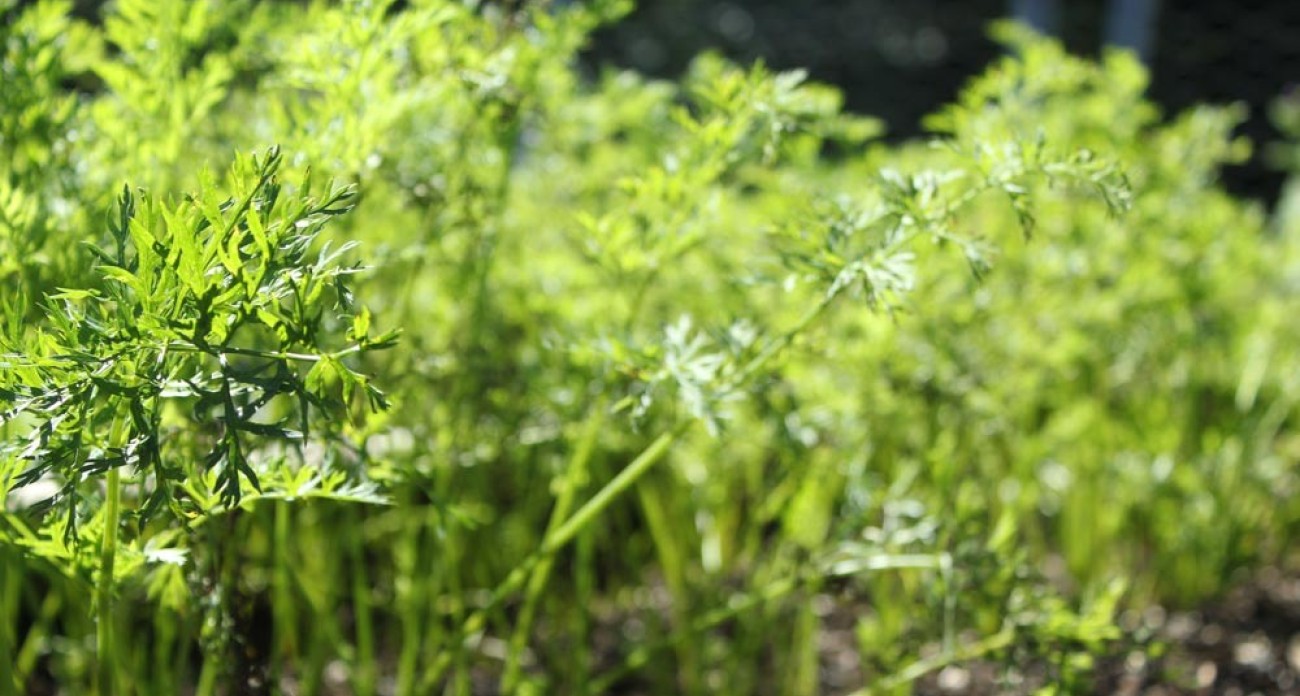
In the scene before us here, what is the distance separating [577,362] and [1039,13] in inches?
249

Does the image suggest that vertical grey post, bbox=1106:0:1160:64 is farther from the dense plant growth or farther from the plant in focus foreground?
the plant in focus foreground

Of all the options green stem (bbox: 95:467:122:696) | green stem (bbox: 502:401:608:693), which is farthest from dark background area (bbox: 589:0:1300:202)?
green stem (bbox: 95:467:122:696)

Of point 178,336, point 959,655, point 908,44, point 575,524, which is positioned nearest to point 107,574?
point 178,336

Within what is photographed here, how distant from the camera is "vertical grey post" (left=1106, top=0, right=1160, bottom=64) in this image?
6934mm

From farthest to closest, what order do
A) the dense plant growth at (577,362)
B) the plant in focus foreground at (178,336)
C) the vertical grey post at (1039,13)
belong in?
the vertical grey post at (1039,13) < the dense plant growth at (577,362) < the plant in focus foreground at (178,336)

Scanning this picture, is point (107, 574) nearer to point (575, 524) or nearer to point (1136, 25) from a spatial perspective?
point (575, 524)

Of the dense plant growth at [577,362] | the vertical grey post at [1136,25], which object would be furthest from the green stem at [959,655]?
the vertical grey post at [1136,25]

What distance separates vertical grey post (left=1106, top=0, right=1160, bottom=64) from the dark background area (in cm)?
4

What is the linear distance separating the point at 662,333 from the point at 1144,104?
1342mm

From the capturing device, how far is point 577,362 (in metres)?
1.47

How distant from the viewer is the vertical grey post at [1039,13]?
278 inches

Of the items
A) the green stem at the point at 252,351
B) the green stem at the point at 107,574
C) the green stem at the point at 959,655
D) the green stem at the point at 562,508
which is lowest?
the green stem at the point at 959,655

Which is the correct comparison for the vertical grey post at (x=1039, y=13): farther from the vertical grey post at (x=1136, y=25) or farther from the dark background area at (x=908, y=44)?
the vertical grey post at (x=1136, y=25)

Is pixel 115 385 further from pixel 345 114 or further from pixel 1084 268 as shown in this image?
pixel 1084 268
